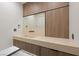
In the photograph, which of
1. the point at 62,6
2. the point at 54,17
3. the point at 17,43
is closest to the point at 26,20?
the point at 17,43

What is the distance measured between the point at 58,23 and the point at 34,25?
1.10 m

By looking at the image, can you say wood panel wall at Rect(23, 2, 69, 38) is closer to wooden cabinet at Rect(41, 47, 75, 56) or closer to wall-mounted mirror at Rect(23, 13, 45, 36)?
wall-mounted mirror at Rect(23, 13, 45, 36)

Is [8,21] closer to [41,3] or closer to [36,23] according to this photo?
[36,23]

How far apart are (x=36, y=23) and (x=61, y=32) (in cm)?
112

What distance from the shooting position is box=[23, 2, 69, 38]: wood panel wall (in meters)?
2.22

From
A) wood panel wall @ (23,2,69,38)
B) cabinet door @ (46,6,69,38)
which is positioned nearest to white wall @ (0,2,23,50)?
wood panel wall @ (23,2,69,38)

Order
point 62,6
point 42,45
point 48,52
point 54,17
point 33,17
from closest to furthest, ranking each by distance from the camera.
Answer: point 48,52 → point 42,45 → point 62,6 → point 54,17 → point 33,17

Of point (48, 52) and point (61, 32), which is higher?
point (61, 32)

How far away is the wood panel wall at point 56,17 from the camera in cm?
222

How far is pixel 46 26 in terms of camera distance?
2.74m

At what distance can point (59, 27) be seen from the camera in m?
2.35

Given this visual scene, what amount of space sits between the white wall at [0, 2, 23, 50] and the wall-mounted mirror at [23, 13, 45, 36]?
32cm

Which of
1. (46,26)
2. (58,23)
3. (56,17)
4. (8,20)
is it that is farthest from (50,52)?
(8,20)

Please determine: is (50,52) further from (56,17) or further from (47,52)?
(56,17)
